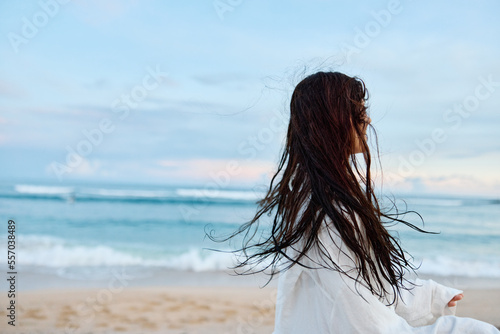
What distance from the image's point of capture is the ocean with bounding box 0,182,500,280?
9195mm

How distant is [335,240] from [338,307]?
20 centimetres

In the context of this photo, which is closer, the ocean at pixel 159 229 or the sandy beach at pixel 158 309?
the sandy beach at pixel 158 309

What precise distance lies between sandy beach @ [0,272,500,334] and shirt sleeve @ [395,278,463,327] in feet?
10.8

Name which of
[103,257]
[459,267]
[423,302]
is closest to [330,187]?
[423,302]

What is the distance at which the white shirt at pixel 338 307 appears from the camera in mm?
1477

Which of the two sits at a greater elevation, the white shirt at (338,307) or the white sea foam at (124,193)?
the white sea foam at (124,193)

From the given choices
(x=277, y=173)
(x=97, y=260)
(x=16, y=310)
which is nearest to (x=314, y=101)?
(x=277, y=173)

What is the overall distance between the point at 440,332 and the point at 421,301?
0.94 feet

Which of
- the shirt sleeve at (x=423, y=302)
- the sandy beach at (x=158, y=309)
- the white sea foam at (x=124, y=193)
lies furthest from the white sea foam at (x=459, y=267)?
the white sea foam at (x=124, y=193)

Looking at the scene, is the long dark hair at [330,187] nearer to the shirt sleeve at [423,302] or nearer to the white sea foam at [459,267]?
the shirt sleeve at [423,302]

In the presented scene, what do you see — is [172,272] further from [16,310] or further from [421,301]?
[421,301]

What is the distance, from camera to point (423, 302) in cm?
176

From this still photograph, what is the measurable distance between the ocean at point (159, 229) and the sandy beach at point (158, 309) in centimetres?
149

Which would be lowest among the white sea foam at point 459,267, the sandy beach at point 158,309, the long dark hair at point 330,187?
the sandy beach at point 158,309
